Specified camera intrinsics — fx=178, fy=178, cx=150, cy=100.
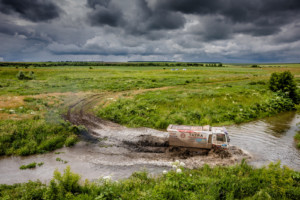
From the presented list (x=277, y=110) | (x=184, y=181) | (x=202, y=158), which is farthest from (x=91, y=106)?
(x=277, y=110)

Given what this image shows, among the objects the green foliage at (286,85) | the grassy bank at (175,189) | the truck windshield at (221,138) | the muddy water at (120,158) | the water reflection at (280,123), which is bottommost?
the muddy water at (120,158)

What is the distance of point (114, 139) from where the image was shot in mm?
18703

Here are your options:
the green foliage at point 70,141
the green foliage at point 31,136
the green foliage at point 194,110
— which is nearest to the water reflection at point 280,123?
the green foliage at point 194,110

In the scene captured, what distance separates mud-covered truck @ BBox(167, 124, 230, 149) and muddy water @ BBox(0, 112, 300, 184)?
1.20 meters

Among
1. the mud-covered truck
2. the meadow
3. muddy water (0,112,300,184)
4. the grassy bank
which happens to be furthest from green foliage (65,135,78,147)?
the mud-covered truck

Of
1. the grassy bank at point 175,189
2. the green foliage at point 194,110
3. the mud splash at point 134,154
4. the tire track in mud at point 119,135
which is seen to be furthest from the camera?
the green foliage at point 194,110

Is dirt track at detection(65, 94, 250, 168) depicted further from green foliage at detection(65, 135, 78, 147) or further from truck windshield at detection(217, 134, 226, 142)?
green foliage at detection(65, 135, 78, 147)

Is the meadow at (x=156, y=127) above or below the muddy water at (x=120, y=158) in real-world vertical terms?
above

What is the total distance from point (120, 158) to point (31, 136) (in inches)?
385

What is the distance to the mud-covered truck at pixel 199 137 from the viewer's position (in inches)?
595

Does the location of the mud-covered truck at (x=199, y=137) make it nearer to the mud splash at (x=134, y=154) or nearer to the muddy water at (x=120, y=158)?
the mud splash at (x=134, y=154)

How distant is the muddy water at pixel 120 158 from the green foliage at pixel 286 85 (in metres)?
18.5

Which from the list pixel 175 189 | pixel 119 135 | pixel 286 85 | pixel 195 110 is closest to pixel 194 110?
pixel 195 110

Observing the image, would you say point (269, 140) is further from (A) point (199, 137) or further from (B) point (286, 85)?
(B) point (286, 85)
